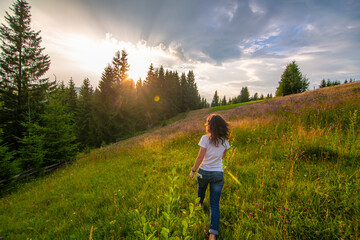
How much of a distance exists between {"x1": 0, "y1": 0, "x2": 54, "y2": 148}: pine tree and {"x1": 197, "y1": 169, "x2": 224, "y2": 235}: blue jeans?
1668 cm

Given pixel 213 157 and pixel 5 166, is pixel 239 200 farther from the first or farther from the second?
pixel 5 166

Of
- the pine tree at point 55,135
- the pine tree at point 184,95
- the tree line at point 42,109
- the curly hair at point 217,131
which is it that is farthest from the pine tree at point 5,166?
the pine tree at point 184,95

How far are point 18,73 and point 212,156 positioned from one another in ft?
66.9

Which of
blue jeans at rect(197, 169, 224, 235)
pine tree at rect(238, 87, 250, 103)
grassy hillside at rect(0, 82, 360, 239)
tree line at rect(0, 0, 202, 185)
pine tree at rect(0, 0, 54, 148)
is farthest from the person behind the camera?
pine tree at rect(238, 87, 250, 103)

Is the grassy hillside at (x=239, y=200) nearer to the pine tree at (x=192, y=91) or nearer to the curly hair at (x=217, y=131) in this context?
the curly hair at (x=217, y=131)

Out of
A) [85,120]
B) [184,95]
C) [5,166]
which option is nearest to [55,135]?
Answer: [5,166]

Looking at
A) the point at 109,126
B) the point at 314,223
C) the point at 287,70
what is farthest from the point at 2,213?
the point at 287,70

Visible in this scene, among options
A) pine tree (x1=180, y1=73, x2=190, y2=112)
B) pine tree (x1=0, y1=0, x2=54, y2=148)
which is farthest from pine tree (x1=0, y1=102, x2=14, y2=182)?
pine tree (x1=180, y1=73, x2=190, y2=112)

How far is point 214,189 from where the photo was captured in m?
2.51

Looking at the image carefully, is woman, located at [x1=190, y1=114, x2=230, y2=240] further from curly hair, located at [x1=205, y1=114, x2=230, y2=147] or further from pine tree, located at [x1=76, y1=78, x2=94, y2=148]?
pine tree, located at [x1=76, y1=78, x2=94, y2=148]

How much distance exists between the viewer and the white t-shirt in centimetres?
261

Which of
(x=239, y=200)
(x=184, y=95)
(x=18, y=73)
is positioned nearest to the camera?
(x=239, y=200)

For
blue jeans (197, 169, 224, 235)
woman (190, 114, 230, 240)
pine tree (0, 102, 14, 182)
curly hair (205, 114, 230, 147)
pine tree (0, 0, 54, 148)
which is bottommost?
pine tree (0, 102, 14, 182)

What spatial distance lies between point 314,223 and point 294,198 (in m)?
0.54
